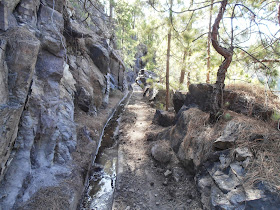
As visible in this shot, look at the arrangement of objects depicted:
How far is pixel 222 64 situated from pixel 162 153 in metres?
3.63

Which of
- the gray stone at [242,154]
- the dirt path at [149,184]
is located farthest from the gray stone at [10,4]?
the gray stone at [242,154]

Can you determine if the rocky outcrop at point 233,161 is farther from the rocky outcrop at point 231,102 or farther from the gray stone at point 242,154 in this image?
the rocky outcrop at point 231,102

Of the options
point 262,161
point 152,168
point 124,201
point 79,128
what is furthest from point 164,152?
point 79,128

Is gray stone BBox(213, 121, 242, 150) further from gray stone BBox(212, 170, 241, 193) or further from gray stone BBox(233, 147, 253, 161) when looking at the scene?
gray stone BBox(212, 170, 241, 193)

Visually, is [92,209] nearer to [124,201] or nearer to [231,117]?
[124,201]

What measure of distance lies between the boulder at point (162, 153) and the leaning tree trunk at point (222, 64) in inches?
85.5

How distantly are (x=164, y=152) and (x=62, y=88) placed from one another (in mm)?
5333

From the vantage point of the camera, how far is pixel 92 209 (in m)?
4.65

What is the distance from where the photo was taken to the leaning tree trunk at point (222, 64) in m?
4.66

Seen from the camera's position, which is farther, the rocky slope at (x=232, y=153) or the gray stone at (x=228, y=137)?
the gray stone at (x=228, y=137)

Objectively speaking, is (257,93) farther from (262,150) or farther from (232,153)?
(232,153)

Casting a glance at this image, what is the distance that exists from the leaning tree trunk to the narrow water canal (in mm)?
4100

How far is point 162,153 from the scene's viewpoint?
633cm

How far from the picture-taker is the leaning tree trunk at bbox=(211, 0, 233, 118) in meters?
4.66
